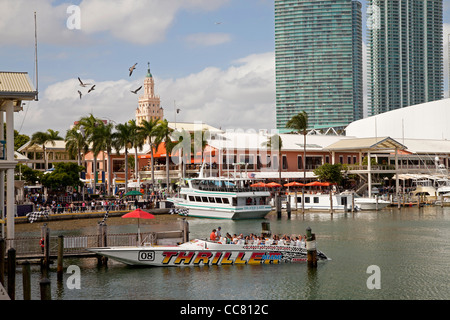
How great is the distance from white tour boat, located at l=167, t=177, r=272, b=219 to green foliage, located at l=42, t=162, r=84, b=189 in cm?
1887

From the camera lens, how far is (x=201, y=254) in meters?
34.2

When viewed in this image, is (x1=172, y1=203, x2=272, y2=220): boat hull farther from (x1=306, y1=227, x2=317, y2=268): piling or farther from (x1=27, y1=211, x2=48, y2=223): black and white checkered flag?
(x1=306, y1=227, x2=317, y2=268): piling

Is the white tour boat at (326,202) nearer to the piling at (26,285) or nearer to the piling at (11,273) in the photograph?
the piling at (11,273)

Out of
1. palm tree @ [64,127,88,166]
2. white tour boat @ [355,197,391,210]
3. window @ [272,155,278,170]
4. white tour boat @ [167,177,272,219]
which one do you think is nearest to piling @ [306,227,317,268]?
white tour boat @ [167,177,272,219]

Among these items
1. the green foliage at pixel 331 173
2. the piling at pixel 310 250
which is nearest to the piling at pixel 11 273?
the piling at pixel 310 250

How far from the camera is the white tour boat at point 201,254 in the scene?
33.8m

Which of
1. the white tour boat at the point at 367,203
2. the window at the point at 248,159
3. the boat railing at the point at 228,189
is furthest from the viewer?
the window at the point at 248,159

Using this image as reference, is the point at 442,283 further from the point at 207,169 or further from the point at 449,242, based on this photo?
the point at 207,169

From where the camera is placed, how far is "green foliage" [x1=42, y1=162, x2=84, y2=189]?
257 ft

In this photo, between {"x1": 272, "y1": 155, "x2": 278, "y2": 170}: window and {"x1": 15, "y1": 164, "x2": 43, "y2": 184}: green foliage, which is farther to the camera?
{"x1": 272, "y1": 155, "x2": 278, "y2": 170}: window

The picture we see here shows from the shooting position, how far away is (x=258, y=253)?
35.1 meters

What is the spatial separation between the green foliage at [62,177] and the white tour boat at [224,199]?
18873mm

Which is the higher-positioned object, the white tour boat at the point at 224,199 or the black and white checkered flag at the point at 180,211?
the white tour boat at the point at 224,199
